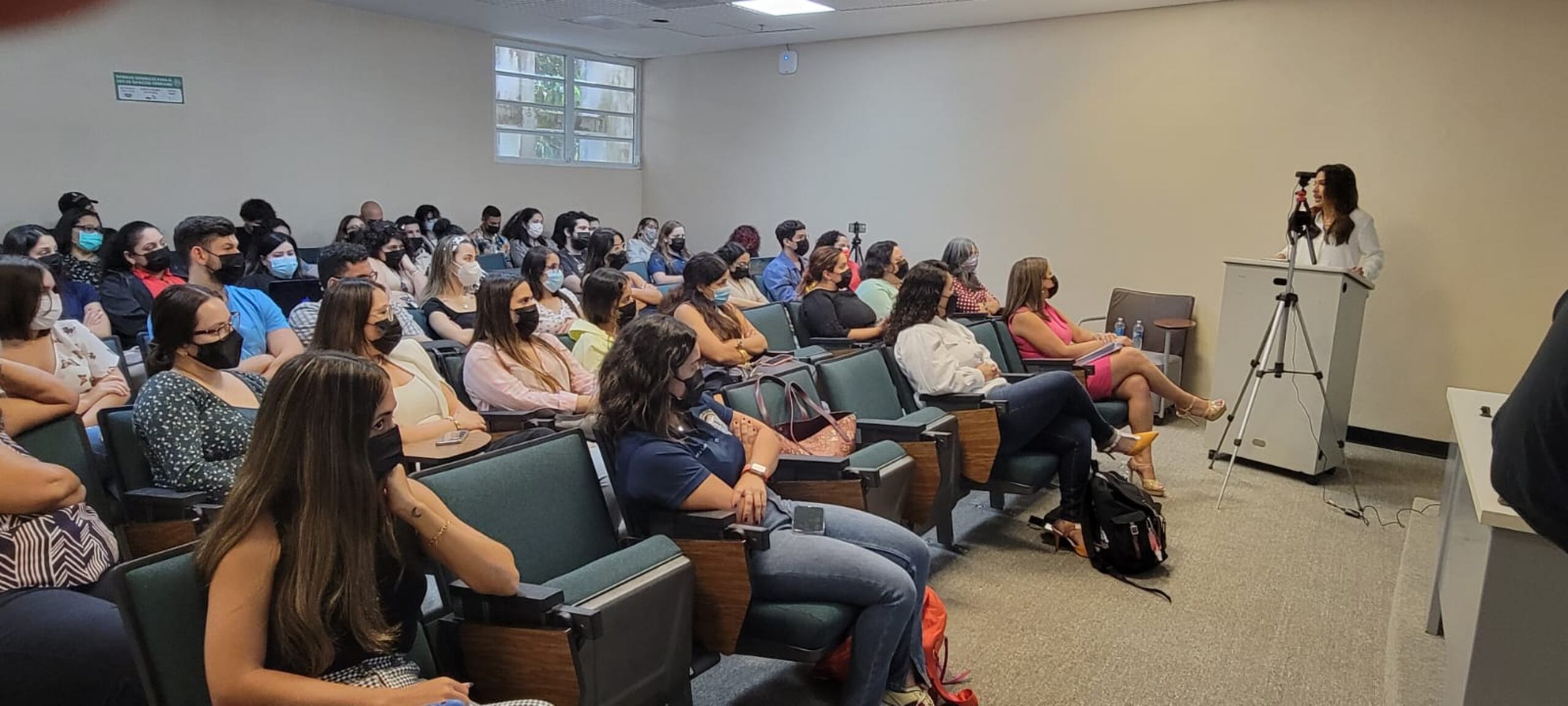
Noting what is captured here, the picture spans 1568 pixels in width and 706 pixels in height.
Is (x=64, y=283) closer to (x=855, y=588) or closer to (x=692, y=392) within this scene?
(x=692, y=392)

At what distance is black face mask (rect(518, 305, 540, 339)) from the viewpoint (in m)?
3.54

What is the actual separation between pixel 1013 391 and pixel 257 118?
19.9 ft

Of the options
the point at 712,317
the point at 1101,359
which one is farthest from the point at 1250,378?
the point at 712,317

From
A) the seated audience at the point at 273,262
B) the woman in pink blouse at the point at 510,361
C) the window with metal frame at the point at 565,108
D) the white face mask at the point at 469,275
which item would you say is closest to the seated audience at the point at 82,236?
the seated audience at the point at 273,262

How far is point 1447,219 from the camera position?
5324mm

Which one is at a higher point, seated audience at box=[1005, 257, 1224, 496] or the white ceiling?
the white ceiling

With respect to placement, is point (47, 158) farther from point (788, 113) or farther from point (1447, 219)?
point (1447, 219)

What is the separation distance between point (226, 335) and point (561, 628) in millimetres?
1410

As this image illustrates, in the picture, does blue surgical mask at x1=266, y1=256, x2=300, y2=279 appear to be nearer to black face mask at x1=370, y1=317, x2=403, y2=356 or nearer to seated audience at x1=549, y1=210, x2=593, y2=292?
black face mask at x1=370, y1=317, x2=403, y2=356

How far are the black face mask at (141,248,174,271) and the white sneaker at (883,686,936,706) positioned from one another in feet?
13.5

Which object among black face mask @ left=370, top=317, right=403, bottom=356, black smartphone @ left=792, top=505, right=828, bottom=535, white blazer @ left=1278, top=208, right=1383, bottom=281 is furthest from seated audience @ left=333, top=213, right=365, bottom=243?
white blazer @ left=1278, top=208, right=1383, bottom=281

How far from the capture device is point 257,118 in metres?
6.90

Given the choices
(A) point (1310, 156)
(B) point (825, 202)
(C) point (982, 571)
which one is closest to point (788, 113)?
(B) point (825, 202)

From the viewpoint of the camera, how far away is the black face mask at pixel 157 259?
4500 millimetres
